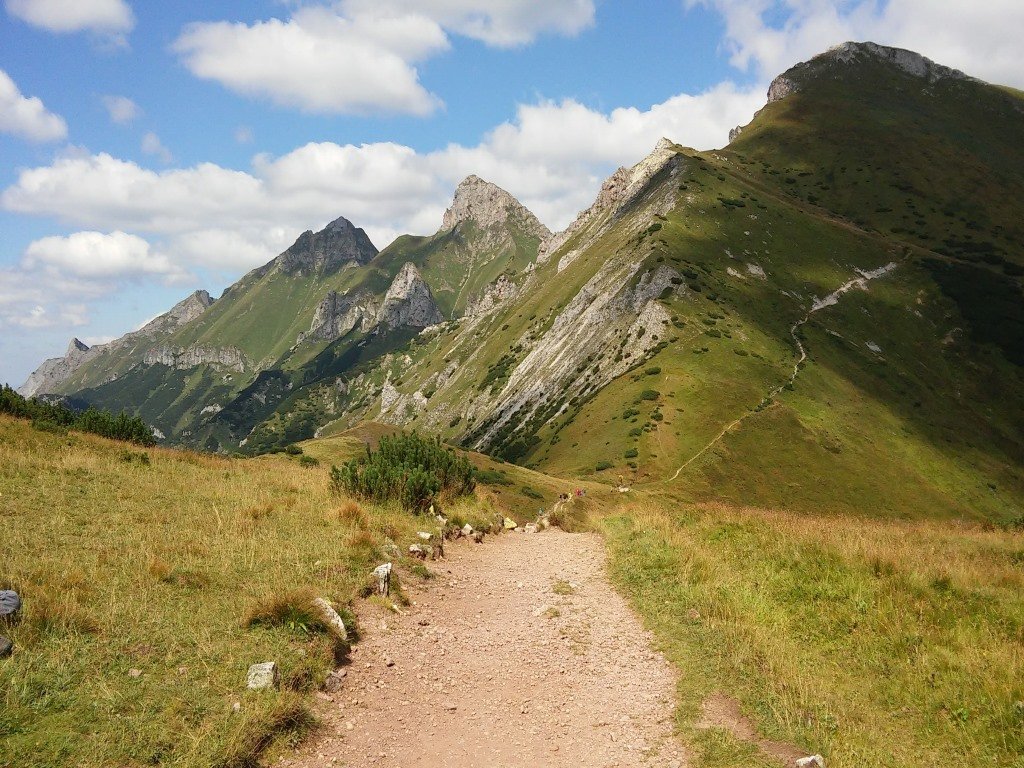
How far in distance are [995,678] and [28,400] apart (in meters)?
35.4

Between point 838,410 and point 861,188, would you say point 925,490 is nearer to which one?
point 838,410

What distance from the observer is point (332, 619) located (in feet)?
31.2

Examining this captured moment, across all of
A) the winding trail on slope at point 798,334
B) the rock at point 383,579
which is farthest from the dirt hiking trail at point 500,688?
the winding trail on slope at point 798,334

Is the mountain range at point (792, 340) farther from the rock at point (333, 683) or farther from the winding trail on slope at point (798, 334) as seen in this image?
the rock at point (333, 683)

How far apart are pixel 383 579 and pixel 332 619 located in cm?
228

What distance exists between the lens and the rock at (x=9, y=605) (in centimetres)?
775

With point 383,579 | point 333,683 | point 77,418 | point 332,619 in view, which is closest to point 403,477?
point 383,579

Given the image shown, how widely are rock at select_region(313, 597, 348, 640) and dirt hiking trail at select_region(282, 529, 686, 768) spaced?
42cm

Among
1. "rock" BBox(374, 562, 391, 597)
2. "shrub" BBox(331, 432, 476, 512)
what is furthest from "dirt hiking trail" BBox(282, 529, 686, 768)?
"shrub" BBox(331, 432, 476, 512)

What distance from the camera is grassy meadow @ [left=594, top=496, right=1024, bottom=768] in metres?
7.66

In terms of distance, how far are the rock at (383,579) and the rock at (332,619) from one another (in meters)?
1.94

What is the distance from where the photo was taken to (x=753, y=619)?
1115 cm

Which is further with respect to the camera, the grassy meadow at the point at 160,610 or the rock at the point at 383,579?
the rock at the point at 383,579

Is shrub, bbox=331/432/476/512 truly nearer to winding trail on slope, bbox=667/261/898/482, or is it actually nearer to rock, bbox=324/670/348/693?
rock, bbox=324/670/348/693
